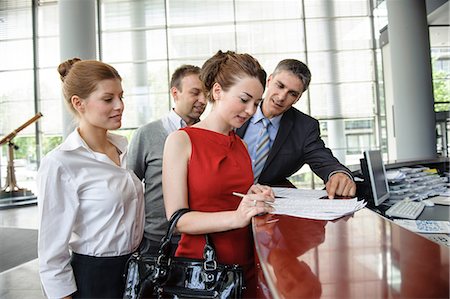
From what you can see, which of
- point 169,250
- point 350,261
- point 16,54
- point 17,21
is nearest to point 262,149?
point 169,250

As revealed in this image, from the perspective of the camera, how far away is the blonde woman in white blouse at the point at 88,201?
1448 millimetres

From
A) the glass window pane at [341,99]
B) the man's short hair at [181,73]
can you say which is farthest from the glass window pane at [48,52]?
the man's short hair at [181,73]

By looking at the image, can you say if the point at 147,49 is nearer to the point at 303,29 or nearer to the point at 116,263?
the point at 303,29

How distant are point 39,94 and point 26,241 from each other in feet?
20.5

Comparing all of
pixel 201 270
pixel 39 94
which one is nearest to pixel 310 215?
pixel 201 270

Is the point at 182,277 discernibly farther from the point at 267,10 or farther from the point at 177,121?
the point at 267,10

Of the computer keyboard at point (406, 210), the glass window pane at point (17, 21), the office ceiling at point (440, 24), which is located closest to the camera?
the computer keyboard at point (406, 210)

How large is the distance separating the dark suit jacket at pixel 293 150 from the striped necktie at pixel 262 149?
4cm

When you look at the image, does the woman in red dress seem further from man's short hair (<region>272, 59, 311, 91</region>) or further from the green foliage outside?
the green foliage outside

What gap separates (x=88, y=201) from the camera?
153cm

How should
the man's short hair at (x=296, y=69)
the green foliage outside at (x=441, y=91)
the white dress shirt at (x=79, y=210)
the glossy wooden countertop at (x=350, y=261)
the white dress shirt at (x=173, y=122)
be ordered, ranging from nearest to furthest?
1. the glossy wooden countertop at (x=350, y=261)
2. the white dress shirt at (x=79, y=210)
3. the man's short hair at (x=296, y=69)
4. the white dress shirt at (x=173, y=122)
5. the green foliage outside at (x=441, y=91)

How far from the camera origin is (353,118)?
34.4 ft

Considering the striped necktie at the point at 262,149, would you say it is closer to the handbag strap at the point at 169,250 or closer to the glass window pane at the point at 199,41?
the handbag strap at the point at 169,250

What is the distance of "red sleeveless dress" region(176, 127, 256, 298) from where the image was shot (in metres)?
1.28
